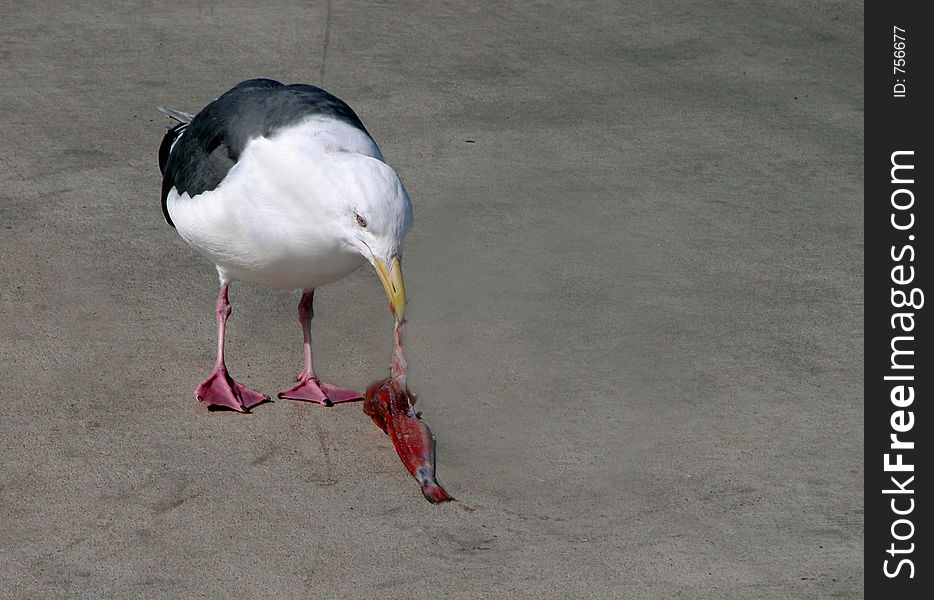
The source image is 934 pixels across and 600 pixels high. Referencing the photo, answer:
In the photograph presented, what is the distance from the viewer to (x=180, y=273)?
19.8 ft

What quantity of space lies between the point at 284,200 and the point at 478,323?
157 cm

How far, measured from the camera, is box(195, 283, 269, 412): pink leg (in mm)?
5020

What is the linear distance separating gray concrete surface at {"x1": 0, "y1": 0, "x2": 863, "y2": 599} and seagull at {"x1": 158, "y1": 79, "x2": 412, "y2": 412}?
509mm

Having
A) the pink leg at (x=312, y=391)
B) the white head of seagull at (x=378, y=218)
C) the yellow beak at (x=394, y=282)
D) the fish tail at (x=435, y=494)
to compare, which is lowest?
the fish tail at (x=435, y=494)

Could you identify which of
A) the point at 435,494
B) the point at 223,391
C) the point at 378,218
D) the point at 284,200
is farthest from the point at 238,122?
the point at 435,494

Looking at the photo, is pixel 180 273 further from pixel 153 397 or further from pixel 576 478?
pixel 576 478

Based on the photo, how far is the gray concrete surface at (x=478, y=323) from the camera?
4.23 meters


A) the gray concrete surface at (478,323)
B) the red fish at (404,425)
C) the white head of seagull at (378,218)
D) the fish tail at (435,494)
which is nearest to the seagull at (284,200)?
the white head of seagull at (378,218)

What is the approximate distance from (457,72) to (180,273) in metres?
3.08

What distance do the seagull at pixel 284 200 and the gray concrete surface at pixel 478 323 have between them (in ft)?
1.67

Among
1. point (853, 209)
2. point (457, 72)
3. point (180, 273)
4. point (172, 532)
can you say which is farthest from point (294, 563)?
point (457, 72)

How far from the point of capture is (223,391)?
5.04 meters

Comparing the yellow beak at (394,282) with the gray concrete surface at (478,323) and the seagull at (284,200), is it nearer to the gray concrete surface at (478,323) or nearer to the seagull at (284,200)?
the seagull at (284,200)

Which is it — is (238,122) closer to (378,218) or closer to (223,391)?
(378,218)
